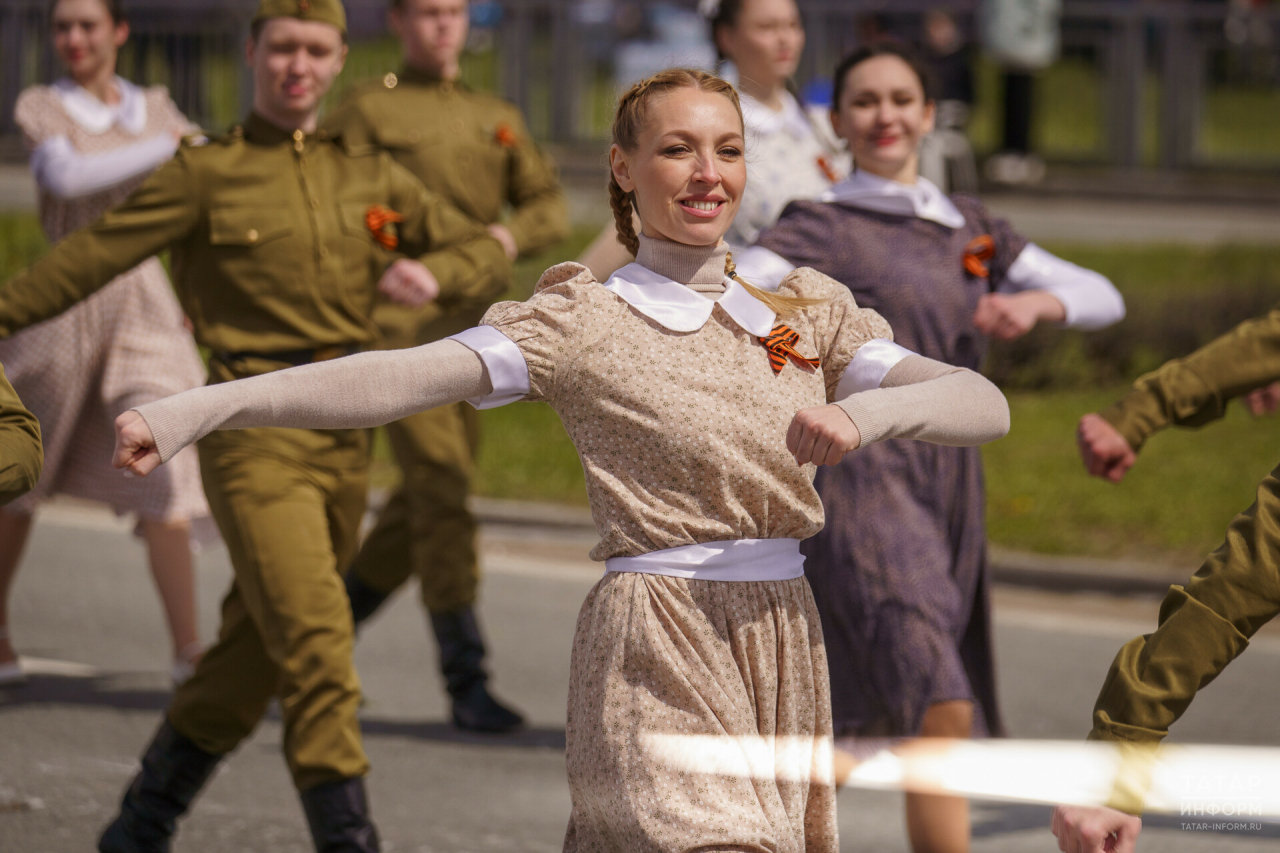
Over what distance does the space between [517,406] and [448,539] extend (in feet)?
20.8

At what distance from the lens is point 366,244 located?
5098mm

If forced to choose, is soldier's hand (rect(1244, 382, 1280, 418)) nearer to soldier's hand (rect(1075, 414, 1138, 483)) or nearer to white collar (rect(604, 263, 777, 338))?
soldier's hand (rect(1075, 414, 1138, 483))

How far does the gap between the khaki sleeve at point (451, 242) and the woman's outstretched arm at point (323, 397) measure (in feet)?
6.32

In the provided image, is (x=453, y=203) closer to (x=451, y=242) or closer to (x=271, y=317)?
(x=451, y=242)

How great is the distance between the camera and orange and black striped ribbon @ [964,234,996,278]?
4.59 metres

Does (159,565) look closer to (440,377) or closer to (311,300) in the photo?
(311,300)

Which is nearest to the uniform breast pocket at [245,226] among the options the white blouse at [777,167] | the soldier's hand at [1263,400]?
the white blouse at [777,167]

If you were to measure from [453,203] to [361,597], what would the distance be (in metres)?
1.41

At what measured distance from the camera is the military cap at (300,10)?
500 cm

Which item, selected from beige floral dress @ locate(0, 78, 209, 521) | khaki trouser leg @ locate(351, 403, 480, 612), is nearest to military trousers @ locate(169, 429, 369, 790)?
khaki trouser leg @ locate(351, 403, 480, 612)

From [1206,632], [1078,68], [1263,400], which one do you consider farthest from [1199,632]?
[1078,68]

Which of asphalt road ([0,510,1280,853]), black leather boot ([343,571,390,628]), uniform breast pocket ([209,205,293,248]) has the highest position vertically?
uniform breast pocket ([209,205,293,248])

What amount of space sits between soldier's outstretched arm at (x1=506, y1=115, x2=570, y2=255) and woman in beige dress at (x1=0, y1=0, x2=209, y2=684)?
1190mm

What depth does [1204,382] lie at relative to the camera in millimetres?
4230
